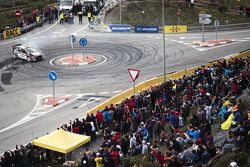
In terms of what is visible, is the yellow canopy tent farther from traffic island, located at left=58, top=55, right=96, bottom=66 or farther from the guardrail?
the guardrail

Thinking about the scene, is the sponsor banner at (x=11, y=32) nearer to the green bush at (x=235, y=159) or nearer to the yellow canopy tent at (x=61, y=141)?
the yellow canopy tent at (x=61, y=141)

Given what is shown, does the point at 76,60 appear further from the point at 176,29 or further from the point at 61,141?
the point at 61,141

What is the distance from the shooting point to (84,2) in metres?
65.9

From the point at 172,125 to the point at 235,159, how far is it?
264 inches

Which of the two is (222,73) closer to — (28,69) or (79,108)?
(79,108)

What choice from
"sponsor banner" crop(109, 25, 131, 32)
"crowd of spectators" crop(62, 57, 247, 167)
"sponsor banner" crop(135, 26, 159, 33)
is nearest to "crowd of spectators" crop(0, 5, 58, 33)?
"sponsor banner" crop(109, 25, 131, 32)

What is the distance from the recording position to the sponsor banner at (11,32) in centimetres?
5741

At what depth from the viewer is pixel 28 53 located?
4772cm

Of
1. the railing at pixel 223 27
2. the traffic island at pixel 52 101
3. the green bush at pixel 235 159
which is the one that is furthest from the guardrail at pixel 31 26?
the green bush at pixel 235 159

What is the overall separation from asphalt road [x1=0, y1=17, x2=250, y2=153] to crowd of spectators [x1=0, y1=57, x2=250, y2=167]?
18.0 ft

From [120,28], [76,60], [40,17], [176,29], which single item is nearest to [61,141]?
[76,60]

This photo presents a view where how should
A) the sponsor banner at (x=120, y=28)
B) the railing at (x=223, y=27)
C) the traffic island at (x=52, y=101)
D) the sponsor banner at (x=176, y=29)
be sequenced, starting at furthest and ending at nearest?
the sponsor banner at (x=120, y=28), the railing at (x=223, y=27), the sponsor banner at (x=176, y=29), the traffic island at (x=52, y=101)

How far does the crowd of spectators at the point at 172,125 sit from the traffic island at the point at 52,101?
799 cm

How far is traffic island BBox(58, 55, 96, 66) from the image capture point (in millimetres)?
47031
